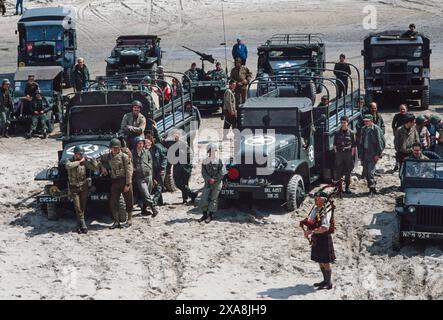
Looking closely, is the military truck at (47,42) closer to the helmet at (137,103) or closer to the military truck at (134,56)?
the military truck at (134,56)

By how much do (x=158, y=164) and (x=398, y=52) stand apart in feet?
37.2

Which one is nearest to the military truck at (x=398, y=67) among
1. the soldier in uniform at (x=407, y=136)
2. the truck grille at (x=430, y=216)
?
the soldier in uniform at (x=407, y=136)

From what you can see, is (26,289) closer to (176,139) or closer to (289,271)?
(289,271)

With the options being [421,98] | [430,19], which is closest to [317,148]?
[421,98]

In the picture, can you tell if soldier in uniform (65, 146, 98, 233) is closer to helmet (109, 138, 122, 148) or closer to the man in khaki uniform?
helmet (109, 138, 122, 148)

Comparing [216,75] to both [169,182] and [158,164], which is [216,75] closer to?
[169,182]

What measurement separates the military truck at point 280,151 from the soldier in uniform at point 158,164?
122 centimetres

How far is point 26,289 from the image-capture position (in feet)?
43.3

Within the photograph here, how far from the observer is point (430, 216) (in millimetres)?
14156

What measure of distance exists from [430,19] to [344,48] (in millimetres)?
6398

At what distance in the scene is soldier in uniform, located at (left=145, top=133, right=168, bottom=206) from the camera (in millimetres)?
17078

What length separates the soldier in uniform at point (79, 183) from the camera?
51.9ft

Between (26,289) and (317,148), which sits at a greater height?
(317,148)

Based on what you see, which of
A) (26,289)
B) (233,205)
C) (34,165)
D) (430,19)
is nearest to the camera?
(26,289)
